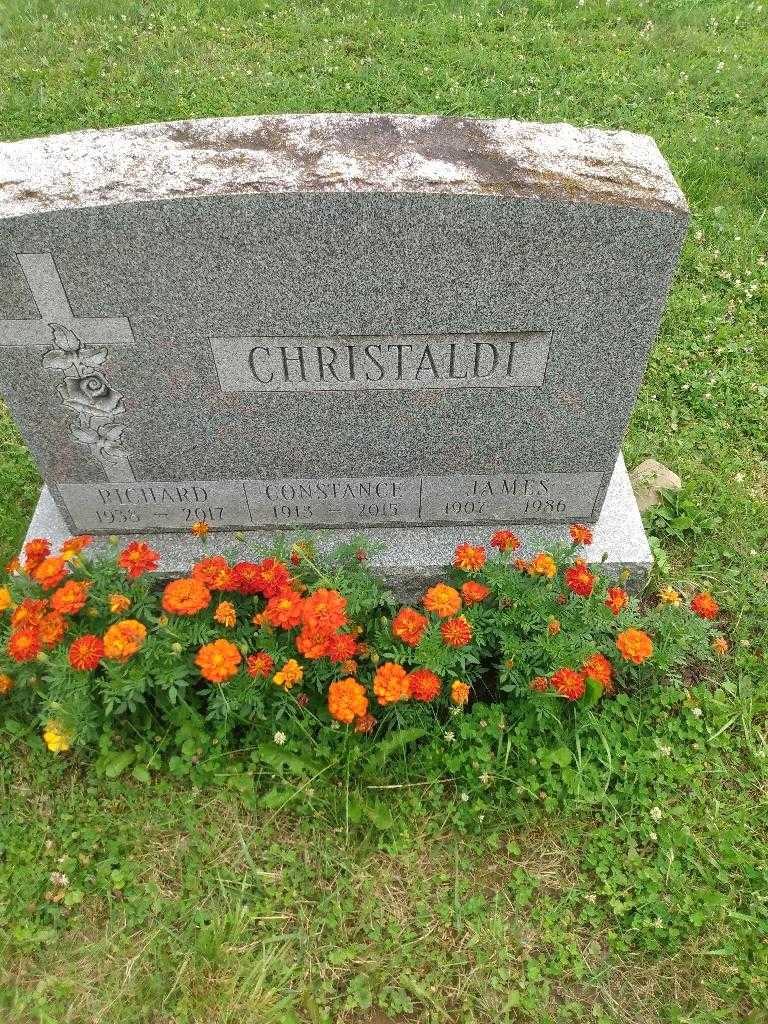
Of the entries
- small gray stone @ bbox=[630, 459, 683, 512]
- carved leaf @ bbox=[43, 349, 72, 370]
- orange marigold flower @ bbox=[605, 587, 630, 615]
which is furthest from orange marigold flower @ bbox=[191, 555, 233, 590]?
small gray stone @ bbox=[630, 459, 683, 512]

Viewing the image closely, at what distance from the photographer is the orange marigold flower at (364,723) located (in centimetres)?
272

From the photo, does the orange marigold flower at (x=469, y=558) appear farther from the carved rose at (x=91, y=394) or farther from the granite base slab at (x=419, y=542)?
the carved rose at (x=91, y=394)

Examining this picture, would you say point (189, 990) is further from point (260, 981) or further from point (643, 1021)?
point (643, 1021)

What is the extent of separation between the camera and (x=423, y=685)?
2.60 meters

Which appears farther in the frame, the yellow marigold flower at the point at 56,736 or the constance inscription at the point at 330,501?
the constance inscription at the point at 330,501

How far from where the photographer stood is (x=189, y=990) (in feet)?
7.93

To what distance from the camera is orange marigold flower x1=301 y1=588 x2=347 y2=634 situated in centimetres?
254

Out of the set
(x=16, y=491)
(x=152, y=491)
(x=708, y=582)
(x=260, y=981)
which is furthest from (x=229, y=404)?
(x=708, y=582)

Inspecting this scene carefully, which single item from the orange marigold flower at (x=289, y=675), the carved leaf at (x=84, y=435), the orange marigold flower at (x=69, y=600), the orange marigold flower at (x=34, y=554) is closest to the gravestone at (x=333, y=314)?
the carved leaf at (x=84, y=435)

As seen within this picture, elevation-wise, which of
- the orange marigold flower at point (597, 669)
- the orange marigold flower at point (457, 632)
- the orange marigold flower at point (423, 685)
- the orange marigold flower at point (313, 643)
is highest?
the orange marigold flower at point (313, 643)

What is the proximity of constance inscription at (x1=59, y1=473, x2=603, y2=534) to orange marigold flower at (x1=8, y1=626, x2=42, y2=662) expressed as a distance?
29.3 inches

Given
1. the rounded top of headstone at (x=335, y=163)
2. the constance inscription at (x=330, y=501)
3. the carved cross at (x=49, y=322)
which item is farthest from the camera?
the constance inscription at (x=330, y=501)

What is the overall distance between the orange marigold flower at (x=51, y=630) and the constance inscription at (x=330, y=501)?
672 mm

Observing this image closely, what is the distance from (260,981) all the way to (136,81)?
245 inches
